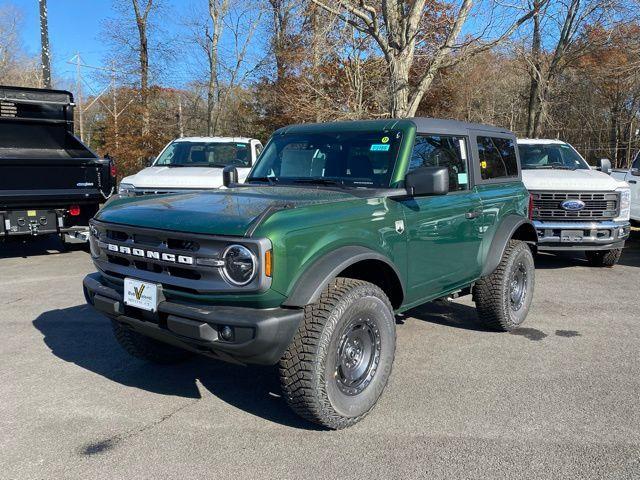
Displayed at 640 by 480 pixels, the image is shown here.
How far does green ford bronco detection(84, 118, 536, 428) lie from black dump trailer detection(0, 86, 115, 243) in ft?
16.6

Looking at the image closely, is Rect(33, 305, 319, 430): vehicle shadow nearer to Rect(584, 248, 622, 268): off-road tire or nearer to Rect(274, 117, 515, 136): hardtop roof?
Rect(274, 117, 515, 136): hardtop roof

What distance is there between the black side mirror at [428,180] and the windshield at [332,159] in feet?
0.86

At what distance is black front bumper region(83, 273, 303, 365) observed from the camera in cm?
292

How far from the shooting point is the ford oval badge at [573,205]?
27.3ft

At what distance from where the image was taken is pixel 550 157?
979 centimetres

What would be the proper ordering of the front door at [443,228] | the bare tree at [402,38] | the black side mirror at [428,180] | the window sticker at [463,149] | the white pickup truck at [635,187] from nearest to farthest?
the black side mirror at [428,180] → the front door at [443,228] → the window sticker at [463,149] → the white pickup truck at [635,187] → the bare tree at [402,38]

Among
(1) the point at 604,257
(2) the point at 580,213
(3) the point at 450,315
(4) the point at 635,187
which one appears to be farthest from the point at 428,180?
(4) the point at 635,187

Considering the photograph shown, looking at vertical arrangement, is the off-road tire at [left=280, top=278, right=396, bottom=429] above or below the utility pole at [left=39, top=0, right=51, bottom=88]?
below

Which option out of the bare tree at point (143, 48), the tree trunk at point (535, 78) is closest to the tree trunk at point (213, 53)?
the bare tree at point (143, 48)

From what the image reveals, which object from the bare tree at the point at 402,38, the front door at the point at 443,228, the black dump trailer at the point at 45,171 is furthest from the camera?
the bare tree at the point at 402,38

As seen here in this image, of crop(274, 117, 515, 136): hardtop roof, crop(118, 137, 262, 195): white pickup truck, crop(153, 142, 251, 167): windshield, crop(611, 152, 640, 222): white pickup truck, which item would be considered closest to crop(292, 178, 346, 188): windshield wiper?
crop(274, 117, 515, 136): hardtop roof

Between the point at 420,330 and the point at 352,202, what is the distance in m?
2.35

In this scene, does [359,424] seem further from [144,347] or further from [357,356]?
[144,347]

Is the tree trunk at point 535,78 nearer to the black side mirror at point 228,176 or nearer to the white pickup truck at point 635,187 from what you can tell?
the white pickup truck at point 635,187
